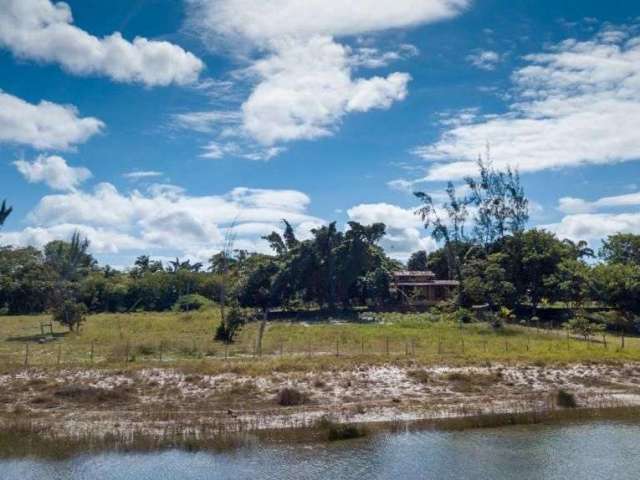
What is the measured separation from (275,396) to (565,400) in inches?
566

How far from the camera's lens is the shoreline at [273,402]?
86.2 ft

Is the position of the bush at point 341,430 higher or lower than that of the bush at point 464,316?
lower

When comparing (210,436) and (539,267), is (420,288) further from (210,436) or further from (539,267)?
(210,436)

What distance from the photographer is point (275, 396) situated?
31859mm

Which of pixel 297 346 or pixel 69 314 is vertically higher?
pixel 69 314

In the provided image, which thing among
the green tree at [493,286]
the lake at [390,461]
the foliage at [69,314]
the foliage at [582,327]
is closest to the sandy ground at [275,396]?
the lake at [390,461]

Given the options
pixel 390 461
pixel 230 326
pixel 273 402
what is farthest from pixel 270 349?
pixel 390 461

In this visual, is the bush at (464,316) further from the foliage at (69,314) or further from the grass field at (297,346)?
the foliage at (69,314)

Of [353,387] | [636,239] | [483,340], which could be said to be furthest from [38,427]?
[636,239]

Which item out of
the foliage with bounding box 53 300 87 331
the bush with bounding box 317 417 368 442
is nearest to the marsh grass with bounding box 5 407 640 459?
the bush with bounding box 317 417 368 442

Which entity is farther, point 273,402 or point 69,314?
point 69,314

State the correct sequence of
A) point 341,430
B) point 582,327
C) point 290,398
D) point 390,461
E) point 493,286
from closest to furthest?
point 390,461 → point 341,430 → point 290,398 → point 582,327 → point 493,286

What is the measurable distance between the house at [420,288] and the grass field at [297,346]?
2009 centimetres

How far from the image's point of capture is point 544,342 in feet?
158
